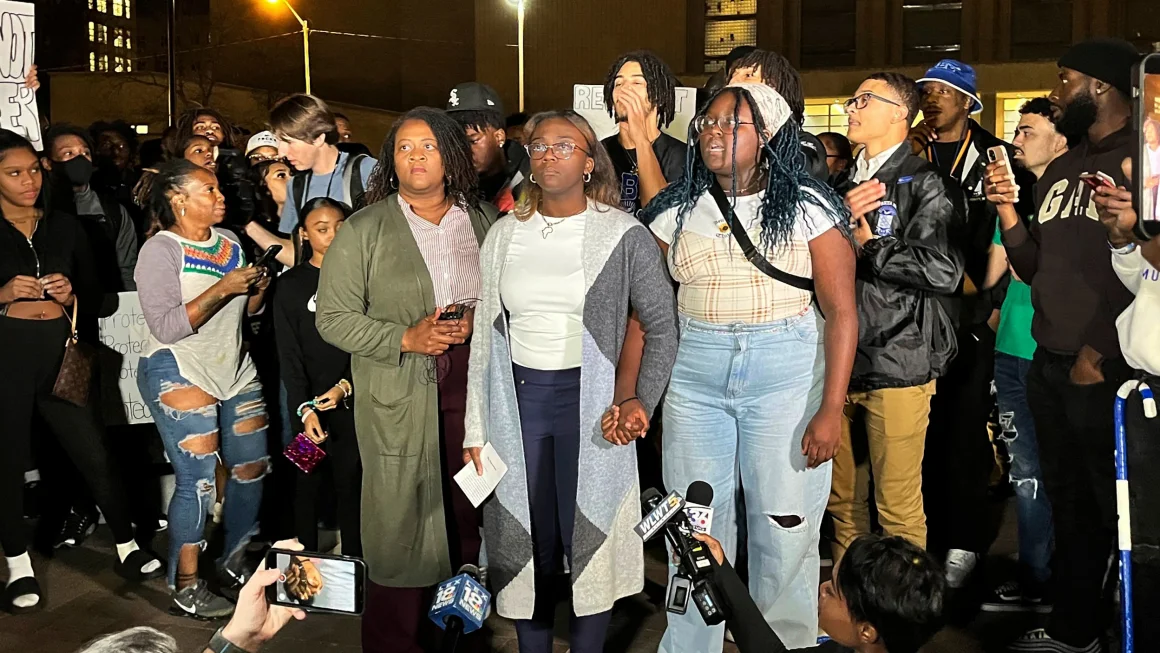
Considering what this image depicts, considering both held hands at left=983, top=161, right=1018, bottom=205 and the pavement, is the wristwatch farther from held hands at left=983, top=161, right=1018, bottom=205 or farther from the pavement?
held hands at left=983, top=161, right=1018, bottom=205

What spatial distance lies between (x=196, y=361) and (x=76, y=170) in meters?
2.22

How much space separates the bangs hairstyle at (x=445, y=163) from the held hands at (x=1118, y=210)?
7.22 ft

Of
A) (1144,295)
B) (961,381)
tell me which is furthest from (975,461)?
(1144,295)

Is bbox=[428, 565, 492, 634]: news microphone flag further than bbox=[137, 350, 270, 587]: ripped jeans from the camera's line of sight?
No

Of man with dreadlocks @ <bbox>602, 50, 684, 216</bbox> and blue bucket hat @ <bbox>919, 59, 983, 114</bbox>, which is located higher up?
blue bucket hat @ <bbox>919, 59, 983, 114</bbox>

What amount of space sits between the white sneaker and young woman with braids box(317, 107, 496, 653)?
101 inches

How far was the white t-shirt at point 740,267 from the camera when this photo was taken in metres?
3.76

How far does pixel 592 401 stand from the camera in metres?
3.83

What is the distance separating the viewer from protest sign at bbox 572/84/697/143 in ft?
18.2

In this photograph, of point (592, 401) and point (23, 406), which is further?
point (23, 406)

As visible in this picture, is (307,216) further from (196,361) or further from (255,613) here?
(255,613)

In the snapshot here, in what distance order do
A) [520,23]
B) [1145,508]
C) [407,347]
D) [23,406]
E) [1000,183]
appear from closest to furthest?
[1145,508] → [407,347] → [1000,183] → [23,406] → [520,23]

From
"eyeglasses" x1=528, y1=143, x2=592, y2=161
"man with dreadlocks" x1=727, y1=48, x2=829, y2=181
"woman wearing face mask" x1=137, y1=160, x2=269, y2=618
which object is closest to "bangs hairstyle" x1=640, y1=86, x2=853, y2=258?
"eyeglasses" x1=528, y1=143, x2=592, y2=161

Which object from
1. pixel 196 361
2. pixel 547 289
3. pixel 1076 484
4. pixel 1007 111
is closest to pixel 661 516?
pixel 547 289
